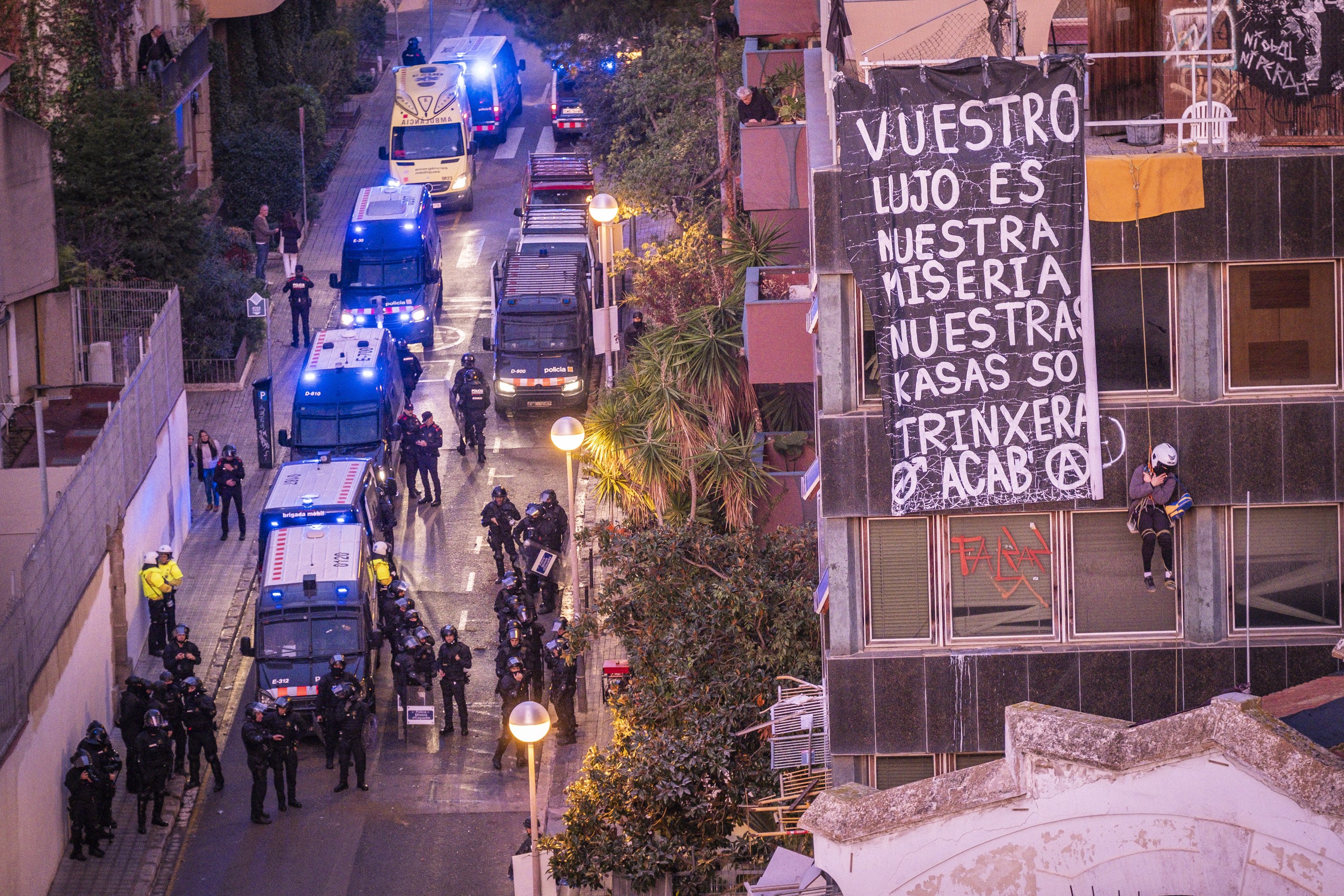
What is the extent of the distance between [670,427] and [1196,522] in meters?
10.6

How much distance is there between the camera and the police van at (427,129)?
50.6m

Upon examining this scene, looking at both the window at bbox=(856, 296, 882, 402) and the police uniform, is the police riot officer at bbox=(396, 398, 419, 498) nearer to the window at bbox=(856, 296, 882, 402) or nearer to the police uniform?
the police uniform

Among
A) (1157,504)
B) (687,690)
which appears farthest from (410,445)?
(1157,504)

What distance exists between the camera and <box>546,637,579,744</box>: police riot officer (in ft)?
82.5

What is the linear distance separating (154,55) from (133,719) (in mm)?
26047

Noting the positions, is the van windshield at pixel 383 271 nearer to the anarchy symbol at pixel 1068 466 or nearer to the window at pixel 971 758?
the window at pixel 971 758

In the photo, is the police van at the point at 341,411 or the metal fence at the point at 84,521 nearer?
the metal fence at the point at 84,521

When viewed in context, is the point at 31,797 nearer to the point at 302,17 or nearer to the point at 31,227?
the point at 31,227

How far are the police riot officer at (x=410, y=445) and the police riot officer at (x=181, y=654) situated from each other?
8.16 m

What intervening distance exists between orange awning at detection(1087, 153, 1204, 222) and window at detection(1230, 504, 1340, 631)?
286 cm

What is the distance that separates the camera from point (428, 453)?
33.6m

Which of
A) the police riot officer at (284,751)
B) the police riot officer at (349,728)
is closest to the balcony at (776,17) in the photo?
the police riot officer at (349,728)

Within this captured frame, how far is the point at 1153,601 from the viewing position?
17.2 metres

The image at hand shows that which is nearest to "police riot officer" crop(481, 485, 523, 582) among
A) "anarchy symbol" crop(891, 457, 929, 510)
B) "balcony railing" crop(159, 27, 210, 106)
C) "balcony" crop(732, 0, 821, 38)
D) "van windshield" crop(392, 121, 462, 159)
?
"balcony" crop(732, 0, 821, 38)
